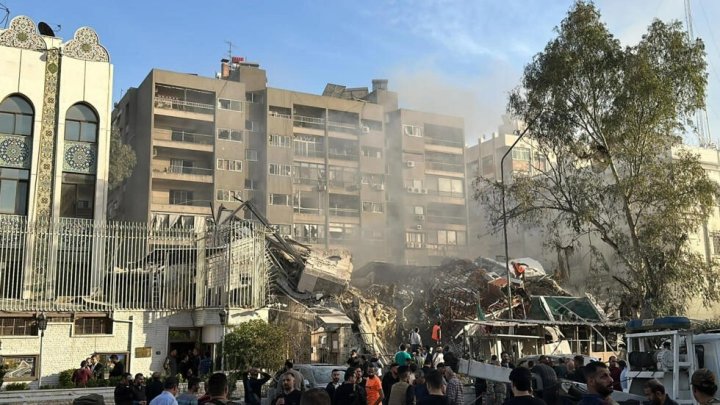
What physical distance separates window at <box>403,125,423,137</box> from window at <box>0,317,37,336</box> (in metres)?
44.3

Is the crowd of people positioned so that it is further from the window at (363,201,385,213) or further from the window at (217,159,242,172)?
the window at (363,201,385,213)

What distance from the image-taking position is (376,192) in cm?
5947

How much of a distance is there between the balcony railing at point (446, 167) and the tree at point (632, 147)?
3605cm

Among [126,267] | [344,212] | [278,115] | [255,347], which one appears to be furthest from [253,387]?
[344,212]

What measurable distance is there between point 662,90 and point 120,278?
21220 mm

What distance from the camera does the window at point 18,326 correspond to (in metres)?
22.1

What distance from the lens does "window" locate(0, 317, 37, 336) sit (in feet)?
72.4

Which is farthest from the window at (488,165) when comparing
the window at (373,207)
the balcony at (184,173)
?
the balcony at (184,173)

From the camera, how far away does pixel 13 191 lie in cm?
2656

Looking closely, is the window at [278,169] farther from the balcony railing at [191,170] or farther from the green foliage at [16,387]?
the green foliage at [16,387]

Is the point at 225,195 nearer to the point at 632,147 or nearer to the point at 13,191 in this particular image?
the point at 13,191

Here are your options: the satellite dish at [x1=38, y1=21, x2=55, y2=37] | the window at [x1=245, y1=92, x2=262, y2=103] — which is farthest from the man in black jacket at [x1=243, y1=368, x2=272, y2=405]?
the window at [x1=245, y1=92, x2=262, y2=103]

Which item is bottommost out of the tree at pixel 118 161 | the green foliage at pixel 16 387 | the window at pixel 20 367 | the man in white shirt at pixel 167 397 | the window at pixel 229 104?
the green foliage at pixel 16 387

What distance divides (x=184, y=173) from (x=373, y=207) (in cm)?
1698
